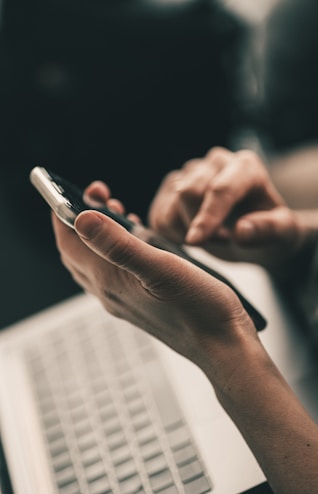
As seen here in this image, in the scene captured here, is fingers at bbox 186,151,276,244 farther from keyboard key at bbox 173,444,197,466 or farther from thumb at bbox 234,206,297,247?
keyboard key at bbox 173,444,197,466

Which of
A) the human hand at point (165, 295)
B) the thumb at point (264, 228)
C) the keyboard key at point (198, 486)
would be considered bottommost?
the keyboard key at point (198, 486)

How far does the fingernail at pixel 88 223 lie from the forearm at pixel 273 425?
5.9 inches

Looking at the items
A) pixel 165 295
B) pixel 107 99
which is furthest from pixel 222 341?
pixel 107 99

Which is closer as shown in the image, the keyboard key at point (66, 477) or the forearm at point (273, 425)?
the forearm at point (273, 425)

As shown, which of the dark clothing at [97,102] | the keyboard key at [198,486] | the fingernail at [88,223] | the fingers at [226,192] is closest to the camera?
the fingernail at [88,223]

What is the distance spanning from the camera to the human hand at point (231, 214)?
0.55 m

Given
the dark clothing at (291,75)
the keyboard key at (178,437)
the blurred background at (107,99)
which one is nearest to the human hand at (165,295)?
the keyboard key at (178,437)

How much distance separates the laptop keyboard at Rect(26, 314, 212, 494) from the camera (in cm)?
47

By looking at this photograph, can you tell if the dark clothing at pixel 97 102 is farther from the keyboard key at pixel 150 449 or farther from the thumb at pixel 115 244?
the thumb at pixel 115 244

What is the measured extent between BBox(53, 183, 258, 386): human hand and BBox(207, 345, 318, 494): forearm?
0.01 metres

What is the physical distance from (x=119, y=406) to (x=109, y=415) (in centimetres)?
1

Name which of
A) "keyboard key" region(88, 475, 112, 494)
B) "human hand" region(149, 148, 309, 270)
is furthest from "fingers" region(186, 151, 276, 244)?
"keyboard key" region(88, 475, 112, 494)

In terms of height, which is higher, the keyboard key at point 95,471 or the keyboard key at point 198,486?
the keyboard key at point 95,471

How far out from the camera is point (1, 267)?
30.0 inches
